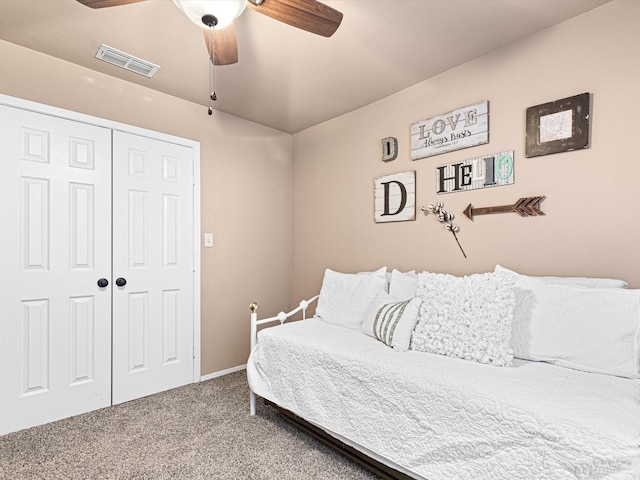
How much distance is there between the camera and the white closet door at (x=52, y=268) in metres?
2.22

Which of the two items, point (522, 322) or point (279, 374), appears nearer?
point (522, 322)

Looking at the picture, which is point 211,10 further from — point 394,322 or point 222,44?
point 394,322

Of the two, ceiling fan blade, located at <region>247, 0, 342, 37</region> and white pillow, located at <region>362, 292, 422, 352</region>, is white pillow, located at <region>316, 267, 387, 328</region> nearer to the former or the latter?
white pillow, located at <region>362, 292, 422, 352</region>

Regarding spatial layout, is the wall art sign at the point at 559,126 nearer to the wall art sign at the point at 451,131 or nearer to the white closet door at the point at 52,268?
the wall art sign at the point at 451,131

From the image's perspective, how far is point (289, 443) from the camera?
210cm

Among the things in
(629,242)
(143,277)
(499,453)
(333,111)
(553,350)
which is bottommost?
(499,453)

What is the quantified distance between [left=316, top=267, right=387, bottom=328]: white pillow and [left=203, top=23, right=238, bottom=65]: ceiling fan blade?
65.7 inches

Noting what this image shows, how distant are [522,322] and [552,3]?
167cm

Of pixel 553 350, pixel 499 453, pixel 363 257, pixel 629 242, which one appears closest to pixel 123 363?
pixel 363 257

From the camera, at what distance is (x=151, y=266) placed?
9.30ft

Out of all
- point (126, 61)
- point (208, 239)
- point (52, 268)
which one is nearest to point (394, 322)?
point (208, 239)

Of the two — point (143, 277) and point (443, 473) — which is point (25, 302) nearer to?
point (143, 277)

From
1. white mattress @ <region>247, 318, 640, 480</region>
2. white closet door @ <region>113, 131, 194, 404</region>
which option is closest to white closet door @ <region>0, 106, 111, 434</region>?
white closet door @ <region>113, 131, 194, 404</region>

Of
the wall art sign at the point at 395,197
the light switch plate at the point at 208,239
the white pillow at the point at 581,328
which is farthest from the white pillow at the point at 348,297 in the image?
the light switch plate at the point at 208,239
